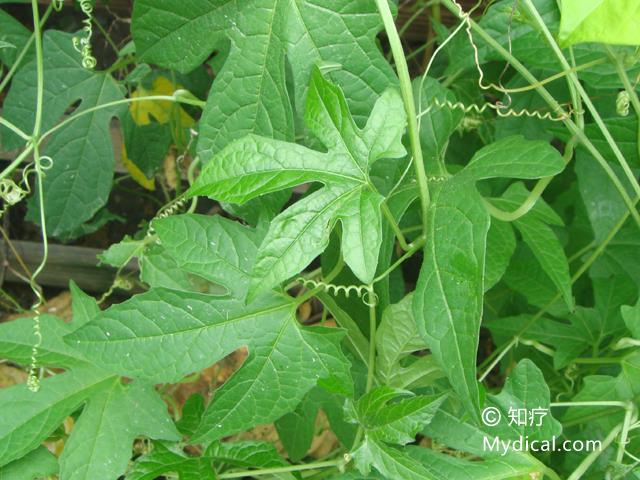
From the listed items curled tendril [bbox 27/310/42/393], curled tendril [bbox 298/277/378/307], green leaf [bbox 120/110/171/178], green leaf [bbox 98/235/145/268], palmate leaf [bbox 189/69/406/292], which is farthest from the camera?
green leaf [bbox 120/110/171/178]

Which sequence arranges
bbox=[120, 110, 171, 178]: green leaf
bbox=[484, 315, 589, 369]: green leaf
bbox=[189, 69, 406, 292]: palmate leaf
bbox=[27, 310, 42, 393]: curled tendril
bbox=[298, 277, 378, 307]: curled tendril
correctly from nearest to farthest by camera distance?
bbox=[189, 69, 406, 292]: palmate leaf → bbox=[298, 277, 378, 307]: curled tendril → bbox=[27, 310, 42, 393]: curled tendril → bbox=[484, 315, 589, 369]: green leaf → bbox=[120, 110, 171, 178]: green leaf

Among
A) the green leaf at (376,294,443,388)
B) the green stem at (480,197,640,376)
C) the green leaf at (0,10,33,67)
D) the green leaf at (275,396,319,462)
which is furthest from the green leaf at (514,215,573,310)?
the green leaf at (0,10,33,67)

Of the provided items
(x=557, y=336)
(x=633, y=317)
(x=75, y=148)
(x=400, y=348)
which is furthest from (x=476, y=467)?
(x=75, y=148)

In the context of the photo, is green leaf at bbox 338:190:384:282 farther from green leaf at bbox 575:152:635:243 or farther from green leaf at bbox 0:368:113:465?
green leaf at bbox 575:152:635:243

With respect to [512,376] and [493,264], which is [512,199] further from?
[512,376]

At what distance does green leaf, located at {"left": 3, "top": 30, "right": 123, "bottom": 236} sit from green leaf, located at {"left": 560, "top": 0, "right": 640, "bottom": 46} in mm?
886

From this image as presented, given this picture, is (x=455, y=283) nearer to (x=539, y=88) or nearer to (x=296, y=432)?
(x=539, y=88)

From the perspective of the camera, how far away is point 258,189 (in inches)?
29.0

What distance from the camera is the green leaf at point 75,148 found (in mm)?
1239

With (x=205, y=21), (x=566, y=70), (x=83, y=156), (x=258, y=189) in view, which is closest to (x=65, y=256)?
(x=83, y=156)

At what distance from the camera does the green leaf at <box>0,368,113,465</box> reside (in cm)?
92

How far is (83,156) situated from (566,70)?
2.72ft

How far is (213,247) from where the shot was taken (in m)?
0.87

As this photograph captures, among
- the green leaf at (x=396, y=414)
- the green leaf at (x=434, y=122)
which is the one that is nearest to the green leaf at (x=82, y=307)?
the green leaf at (x=396, y=414)
